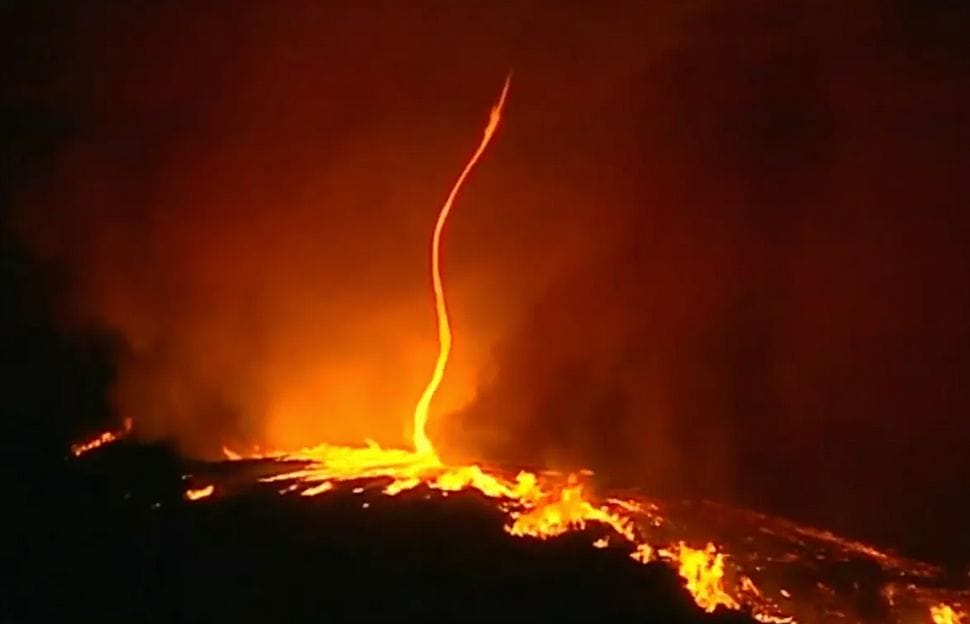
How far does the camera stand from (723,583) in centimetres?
457

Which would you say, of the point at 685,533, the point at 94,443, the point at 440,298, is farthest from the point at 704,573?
the point at 440,298

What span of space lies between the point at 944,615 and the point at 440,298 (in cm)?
304

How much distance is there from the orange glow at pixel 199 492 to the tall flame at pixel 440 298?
144cm

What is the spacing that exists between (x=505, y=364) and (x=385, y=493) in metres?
1.97

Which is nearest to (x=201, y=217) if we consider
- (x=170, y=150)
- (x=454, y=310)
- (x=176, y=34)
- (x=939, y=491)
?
(x=170, y=150)

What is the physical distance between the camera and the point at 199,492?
5.10 m

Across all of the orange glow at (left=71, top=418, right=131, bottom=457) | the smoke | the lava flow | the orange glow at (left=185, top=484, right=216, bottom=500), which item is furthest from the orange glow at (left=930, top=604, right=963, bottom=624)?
the orange glow at (left=71, top=418, right=131, bottom=457)

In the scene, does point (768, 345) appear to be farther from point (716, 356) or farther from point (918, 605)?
point (918, 605)

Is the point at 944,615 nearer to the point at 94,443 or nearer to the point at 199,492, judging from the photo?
the point at 199,492

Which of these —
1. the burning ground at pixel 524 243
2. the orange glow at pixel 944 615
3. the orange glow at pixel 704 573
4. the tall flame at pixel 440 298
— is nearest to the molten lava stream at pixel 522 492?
the orange glow at pixel 704 573

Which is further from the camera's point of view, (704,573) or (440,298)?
(440,298)

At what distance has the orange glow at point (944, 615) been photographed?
456 centimetres

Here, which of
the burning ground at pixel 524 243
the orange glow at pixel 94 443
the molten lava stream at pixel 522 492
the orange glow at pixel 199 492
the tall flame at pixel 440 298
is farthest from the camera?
the burning ground at pixel 524 243

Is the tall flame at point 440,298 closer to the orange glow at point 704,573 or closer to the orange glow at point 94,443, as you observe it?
the orange glow at point 94,443
